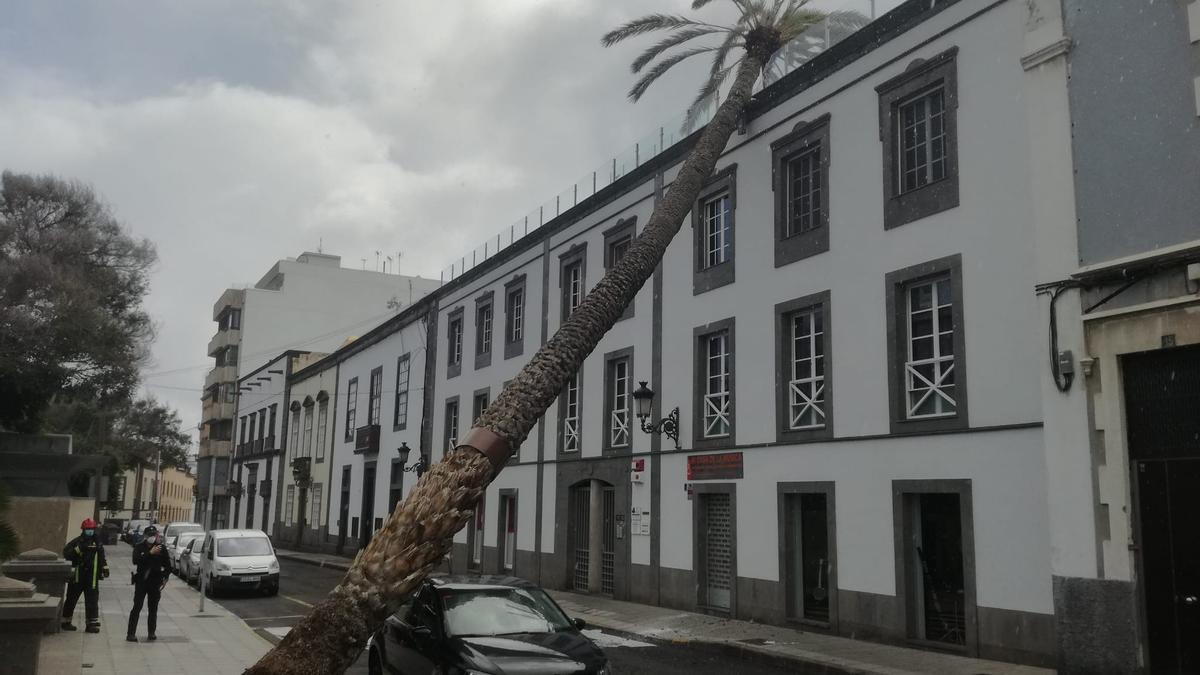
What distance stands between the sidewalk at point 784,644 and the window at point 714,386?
11.6 feet

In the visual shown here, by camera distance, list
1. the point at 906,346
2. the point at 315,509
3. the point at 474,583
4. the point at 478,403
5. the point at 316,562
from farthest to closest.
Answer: the point at 315,509
the point at 316,562
the point at 478,403
the point at 906,346
the point at 474,583

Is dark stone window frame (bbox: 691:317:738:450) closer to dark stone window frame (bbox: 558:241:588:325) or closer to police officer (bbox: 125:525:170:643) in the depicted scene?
dark stone window frame (bbox: 558:241:588:325)

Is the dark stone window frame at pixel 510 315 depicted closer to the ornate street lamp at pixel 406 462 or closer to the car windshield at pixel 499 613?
the ornate street lamp at pixel 406 462

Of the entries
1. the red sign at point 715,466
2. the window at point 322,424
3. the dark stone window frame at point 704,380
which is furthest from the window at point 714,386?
the window at point 322,424

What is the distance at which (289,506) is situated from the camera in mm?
51094

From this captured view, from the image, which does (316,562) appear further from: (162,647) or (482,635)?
(482,635)

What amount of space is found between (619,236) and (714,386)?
556 centimetres

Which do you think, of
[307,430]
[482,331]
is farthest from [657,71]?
[307,430]

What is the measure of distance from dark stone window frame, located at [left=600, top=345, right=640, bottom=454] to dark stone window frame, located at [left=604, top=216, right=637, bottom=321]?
35.9 inches

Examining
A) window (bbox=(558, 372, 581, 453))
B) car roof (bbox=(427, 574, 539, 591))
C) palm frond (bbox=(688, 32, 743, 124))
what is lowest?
car roof (bbox=(427, 574, 539, 591))

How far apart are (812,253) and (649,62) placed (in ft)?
22.1

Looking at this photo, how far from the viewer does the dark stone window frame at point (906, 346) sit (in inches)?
541

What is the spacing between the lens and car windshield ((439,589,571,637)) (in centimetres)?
919

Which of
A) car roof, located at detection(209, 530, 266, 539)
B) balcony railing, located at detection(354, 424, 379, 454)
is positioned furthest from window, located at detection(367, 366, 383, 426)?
car roof, located at detection(209, 530, 266, 539)
